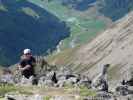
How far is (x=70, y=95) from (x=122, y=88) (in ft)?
27.3

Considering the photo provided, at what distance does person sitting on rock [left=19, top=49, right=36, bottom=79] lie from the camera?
42.9 meters

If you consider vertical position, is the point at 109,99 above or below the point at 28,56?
below

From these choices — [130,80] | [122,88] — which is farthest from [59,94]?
[130,80]

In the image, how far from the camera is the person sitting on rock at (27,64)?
141 feet

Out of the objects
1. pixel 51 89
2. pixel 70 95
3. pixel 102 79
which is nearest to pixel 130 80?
pixel 102 79

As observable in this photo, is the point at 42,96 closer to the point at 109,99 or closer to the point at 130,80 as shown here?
the point at 109,99

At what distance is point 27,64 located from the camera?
142 feet

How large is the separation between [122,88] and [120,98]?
6299 mm

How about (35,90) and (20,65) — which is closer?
(35,90)

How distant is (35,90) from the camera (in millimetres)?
36875

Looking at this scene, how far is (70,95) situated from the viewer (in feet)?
110

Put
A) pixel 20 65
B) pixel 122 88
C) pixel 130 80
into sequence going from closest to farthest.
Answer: pixel 122 88 < pixel 20 65 < pixel 130 80

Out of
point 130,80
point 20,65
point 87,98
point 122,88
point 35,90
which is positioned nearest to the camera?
point 87,98

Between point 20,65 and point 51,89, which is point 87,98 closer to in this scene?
point 51,89
